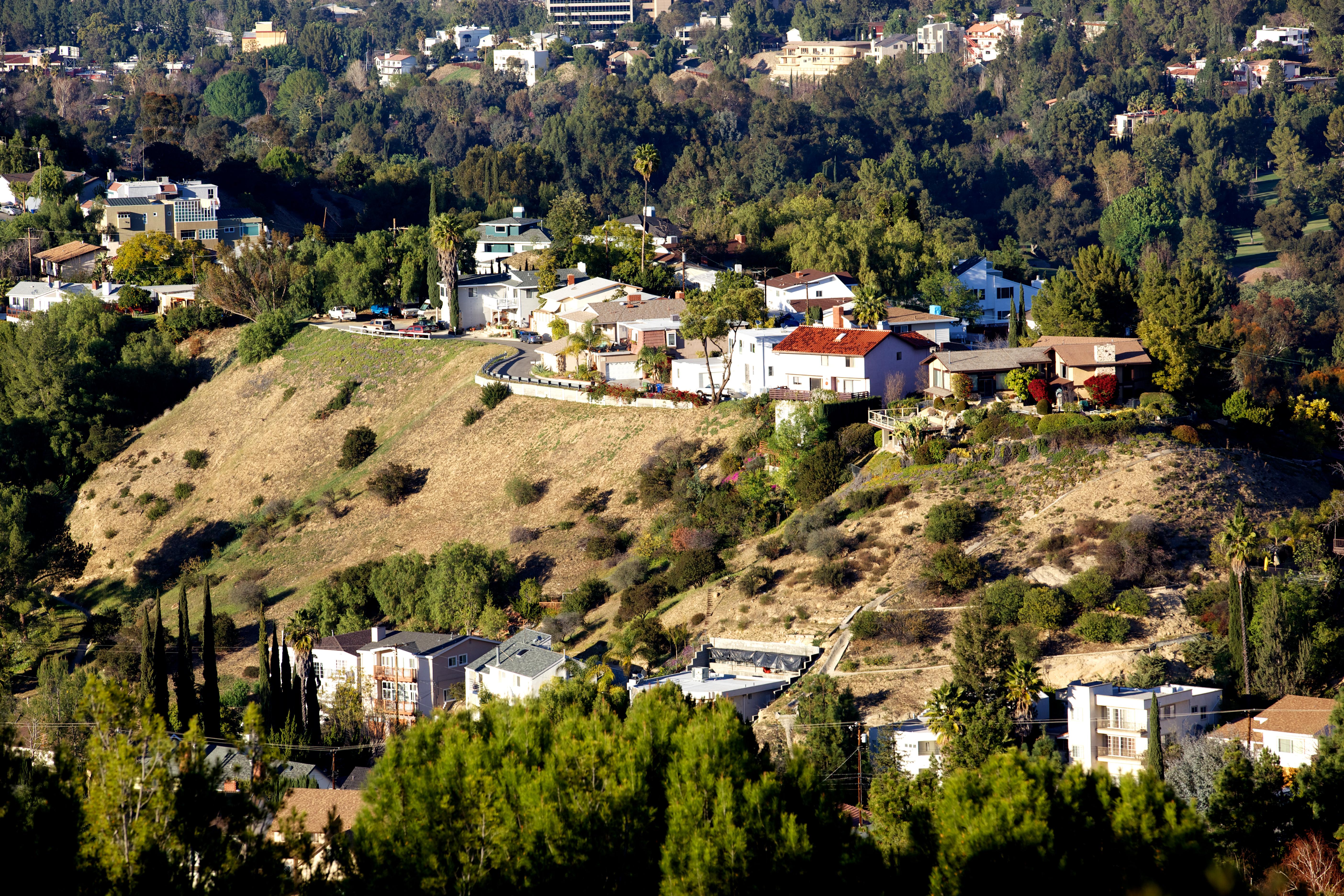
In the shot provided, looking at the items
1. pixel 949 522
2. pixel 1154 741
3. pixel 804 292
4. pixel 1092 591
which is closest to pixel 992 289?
pixel 804 292

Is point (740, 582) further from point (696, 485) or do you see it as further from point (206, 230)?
point (206, 230)

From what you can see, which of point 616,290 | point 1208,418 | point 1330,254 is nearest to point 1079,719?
point 1208,418

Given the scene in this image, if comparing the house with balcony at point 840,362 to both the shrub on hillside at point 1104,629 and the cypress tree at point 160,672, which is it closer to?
the shrub on hillside at point 1104,629

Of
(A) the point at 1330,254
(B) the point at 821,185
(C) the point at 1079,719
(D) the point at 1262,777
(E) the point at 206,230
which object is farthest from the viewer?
(B) the point at 821,185

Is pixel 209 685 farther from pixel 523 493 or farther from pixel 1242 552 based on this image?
pixel 1242 552

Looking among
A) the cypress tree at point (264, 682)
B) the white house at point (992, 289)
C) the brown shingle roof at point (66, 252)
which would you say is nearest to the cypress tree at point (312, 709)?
the cypress tree at point (264, 682)

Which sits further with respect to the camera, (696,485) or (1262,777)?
(696,485)
